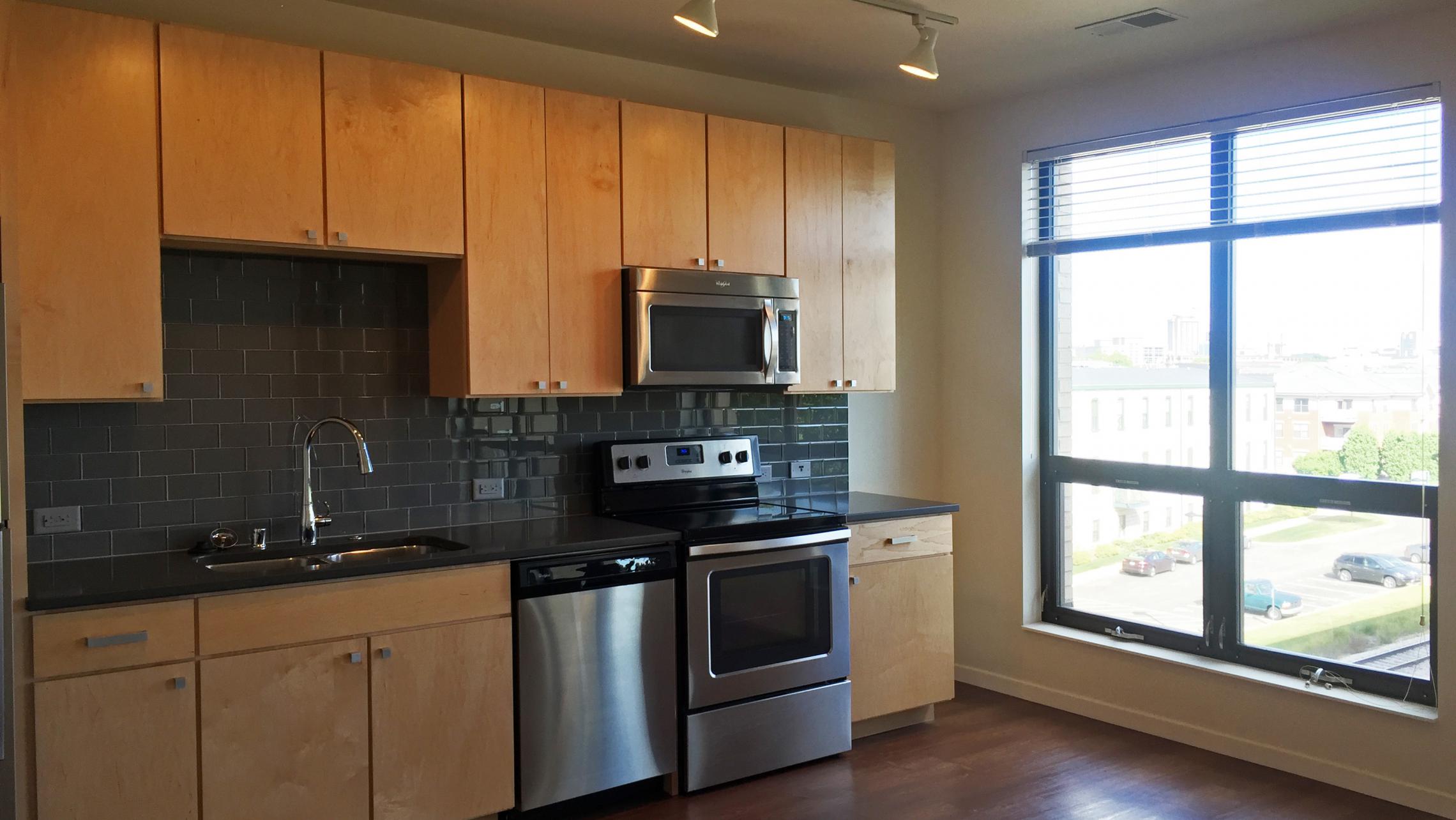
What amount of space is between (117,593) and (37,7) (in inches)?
58.5

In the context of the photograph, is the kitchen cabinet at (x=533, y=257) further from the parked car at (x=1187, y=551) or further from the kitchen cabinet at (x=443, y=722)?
the parked car at (x=1187, y=551)

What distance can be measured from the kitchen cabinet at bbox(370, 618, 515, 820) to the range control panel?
926 mm

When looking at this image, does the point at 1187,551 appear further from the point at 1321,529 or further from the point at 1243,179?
the point at 1243,179

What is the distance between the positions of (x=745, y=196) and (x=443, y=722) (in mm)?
2118

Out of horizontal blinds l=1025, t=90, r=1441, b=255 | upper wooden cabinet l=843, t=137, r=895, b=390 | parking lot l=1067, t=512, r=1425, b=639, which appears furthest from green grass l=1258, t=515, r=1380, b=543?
upper wooden cabinet l=843, t=137, r=895, b=390

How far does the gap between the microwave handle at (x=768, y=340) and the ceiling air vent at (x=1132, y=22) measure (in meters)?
1.45

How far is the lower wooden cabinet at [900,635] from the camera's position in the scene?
13.3ft

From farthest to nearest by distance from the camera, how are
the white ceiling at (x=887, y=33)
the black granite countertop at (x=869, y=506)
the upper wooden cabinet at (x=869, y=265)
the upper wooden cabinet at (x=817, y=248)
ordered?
1. the upper wooden cabinet at (x=869, y=265)
2. the upper wooden cabinet at (x=817, y=248)
3. the black granite countertop at (x=869, y=506)
4. the white ceiling at (x=887, y=33)

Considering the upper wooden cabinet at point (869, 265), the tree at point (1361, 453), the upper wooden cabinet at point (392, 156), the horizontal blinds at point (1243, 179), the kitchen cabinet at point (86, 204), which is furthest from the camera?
the upper wooden cabinet at point (869, 265)

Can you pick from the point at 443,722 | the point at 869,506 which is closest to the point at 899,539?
the point at 869,506

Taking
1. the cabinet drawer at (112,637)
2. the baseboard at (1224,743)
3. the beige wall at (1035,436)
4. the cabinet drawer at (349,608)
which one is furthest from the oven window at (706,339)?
the baseboard at (1224,743)

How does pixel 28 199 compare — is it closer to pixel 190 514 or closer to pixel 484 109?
pixel 190 514

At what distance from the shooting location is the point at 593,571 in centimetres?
334

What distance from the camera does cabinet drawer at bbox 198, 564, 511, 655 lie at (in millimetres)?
2768
